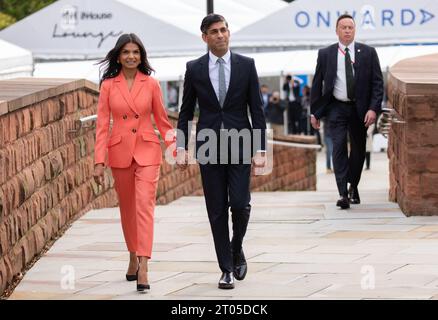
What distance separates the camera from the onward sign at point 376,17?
28.7 m

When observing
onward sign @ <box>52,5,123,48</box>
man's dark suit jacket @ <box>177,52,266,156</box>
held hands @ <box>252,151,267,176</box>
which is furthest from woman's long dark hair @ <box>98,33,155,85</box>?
onward sign @ <box>52,5,123,48</box>

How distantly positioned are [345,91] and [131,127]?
4338mm

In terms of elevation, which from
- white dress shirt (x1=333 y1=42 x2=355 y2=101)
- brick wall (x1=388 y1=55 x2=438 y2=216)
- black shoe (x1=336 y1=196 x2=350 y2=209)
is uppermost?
white dress shirt (x1=333 y1=42 x2=355 y2=101)

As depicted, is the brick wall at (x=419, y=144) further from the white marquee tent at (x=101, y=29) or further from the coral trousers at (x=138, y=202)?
the white marquee tent at (x=101, y=29)

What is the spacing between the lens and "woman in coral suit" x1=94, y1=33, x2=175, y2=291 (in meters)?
8.20

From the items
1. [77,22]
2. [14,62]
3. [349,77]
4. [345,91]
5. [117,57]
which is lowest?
[14,62]

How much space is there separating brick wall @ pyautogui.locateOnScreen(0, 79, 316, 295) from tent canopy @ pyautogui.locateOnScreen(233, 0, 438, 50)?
612 inches

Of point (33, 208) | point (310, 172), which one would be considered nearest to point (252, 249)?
point (33, 208)

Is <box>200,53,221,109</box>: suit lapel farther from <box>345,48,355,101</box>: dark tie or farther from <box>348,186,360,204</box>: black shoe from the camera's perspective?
<box>348,186,360,204</box>: black shoe

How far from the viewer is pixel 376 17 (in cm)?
2891

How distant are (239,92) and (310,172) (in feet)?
57.8

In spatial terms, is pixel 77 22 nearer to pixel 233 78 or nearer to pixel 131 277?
pixel 131 277

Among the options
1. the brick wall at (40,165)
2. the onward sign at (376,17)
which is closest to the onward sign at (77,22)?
the onward sign at (376,17)

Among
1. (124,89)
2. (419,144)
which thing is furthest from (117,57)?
(419,144)
